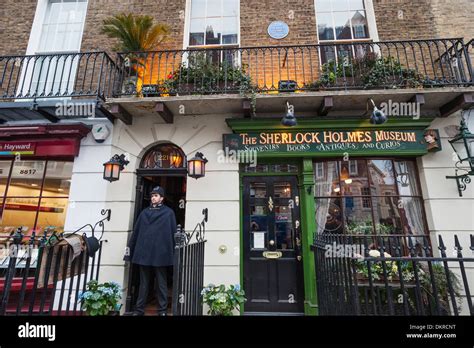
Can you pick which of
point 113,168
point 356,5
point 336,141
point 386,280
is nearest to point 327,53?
point 356,5

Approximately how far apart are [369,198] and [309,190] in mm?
1366

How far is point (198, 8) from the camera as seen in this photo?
24.3 feet

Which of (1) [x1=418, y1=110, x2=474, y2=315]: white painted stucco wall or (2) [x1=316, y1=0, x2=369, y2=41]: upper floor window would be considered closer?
(1) [x1=418, y1=110, x2=474, y2=315]: white painted stucco wall

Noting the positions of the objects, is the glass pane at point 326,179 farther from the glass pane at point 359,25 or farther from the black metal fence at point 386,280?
the glass pane at point 359,25

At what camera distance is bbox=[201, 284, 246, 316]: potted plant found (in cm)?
440

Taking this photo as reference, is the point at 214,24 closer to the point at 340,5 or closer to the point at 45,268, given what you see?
the point at 340,5

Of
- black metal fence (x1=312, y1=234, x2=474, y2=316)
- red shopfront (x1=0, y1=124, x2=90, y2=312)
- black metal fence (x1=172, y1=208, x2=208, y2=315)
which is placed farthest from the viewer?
red shopfront (x1=0, y1=124, x2=90, y2=312)

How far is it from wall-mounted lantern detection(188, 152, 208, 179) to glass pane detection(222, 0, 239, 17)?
463 centimetres

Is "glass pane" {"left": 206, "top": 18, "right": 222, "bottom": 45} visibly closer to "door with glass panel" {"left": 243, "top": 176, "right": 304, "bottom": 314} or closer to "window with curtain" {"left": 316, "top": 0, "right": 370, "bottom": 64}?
"window with curtain" {"left": 316, "top": 0, "right": 370, "bottom": 64}

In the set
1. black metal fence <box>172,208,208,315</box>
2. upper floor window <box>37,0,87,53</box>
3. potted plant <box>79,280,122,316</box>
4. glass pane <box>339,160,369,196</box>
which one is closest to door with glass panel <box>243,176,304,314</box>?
glass pane <box>339,160,369,196</box>

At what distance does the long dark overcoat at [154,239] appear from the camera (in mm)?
4547

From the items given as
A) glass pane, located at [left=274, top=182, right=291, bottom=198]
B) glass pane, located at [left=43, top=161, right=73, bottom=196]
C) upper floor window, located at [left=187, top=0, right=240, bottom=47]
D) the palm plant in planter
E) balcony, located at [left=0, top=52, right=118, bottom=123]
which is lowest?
glass pane, located at [left=274, top=182, right=291, bottom=198]

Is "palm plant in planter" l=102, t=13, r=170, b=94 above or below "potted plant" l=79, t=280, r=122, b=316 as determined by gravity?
above
